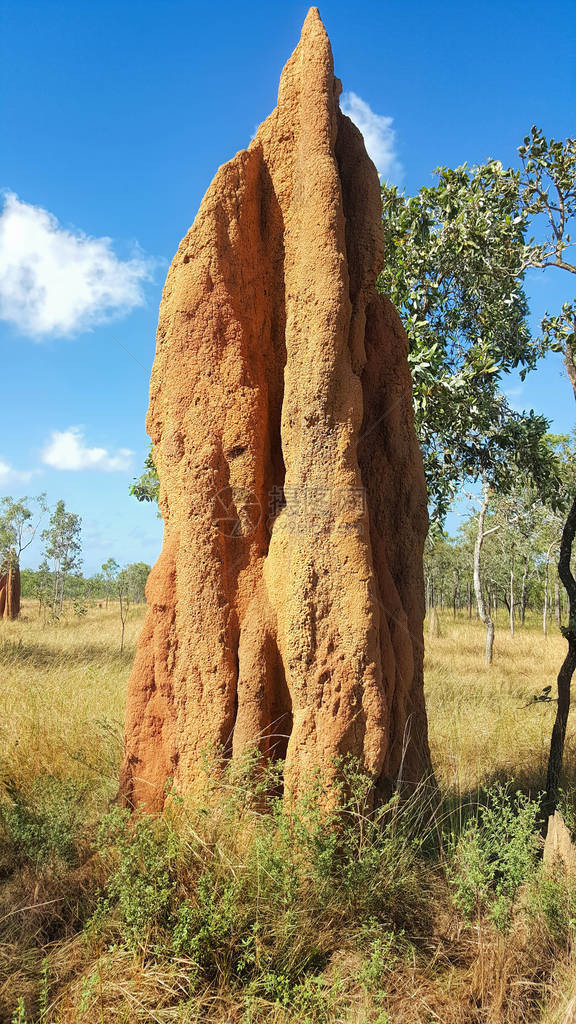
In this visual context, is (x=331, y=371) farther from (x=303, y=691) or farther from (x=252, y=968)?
(x=252, y=968)

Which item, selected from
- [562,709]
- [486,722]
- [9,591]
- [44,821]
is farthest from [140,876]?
[9,591]

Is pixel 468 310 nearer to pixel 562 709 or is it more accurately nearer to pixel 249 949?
pixel 562 709

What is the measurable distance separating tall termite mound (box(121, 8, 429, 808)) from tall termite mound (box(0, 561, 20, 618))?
635 inches

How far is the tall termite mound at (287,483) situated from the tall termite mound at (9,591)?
1612 centimetres

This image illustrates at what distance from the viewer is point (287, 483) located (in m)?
3.60

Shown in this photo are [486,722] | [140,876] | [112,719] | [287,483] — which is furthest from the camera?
[486,722]

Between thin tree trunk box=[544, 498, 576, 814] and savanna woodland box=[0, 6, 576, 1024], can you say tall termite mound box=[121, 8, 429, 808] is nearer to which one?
savanna woodland box=[0, 6, 576, 1024]

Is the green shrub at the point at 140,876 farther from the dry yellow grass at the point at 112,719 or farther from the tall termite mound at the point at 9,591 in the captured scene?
the tall termite mound at the point at 9,591

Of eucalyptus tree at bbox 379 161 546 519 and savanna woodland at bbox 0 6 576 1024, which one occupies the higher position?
eucalyptus tree at bbox 379 161 546 519

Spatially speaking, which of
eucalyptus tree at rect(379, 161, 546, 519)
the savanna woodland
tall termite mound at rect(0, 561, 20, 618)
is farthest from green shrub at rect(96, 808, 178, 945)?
tall termite mound at rect(0, 561, 20, 618)

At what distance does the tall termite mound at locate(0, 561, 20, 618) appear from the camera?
61.4ft

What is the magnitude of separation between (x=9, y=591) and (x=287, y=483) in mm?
17180

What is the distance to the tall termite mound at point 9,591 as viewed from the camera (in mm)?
18703

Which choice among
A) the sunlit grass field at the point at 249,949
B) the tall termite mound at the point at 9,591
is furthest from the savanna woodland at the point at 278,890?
the tall termite mound at the point at 9,591
